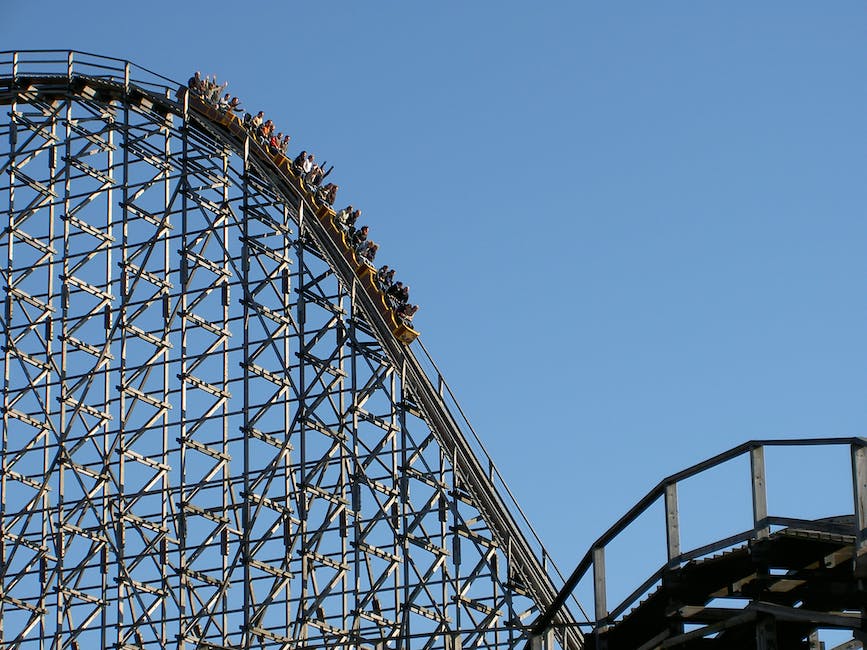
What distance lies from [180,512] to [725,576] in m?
11.1

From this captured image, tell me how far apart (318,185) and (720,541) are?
12.5m

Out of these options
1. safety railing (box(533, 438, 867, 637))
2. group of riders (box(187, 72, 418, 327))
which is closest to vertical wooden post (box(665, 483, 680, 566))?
safety railing (box(533, 438, 867, 637))

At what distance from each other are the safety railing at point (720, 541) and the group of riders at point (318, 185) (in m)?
10.2

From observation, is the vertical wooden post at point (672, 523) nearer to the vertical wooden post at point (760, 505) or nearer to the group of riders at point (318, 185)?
the vertical wooden post at point (760, 505)

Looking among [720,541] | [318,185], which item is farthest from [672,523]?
[318,185]

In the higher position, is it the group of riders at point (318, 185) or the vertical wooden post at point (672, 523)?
the group of riders at point (318, 185)

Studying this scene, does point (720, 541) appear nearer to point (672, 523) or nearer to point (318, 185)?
point (672, 523)

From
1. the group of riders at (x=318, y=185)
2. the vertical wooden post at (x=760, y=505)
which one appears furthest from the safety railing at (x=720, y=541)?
the group of riders at (x=318, y=185)

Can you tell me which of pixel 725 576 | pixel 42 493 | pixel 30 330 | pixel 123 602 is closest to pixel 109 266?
pixel 30 330

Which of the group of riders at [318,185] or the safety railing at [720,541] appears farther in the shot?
the group of riders at [318,185]

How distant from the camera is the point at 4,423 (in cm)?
2170

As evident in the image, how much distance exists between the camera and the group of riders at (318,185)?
21391mm

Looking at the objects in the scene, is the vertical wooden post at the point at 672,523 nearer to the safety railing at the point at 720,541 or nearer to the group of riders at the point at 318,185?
the safety railing at the point at 720,541

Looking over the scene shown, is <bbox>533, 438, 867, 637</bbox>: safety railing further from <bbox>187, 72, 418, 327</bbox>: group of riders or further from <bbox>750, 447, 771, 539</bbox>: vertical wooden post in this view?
<bbox>187, 72, 418, 327</bbox>: group of riders
